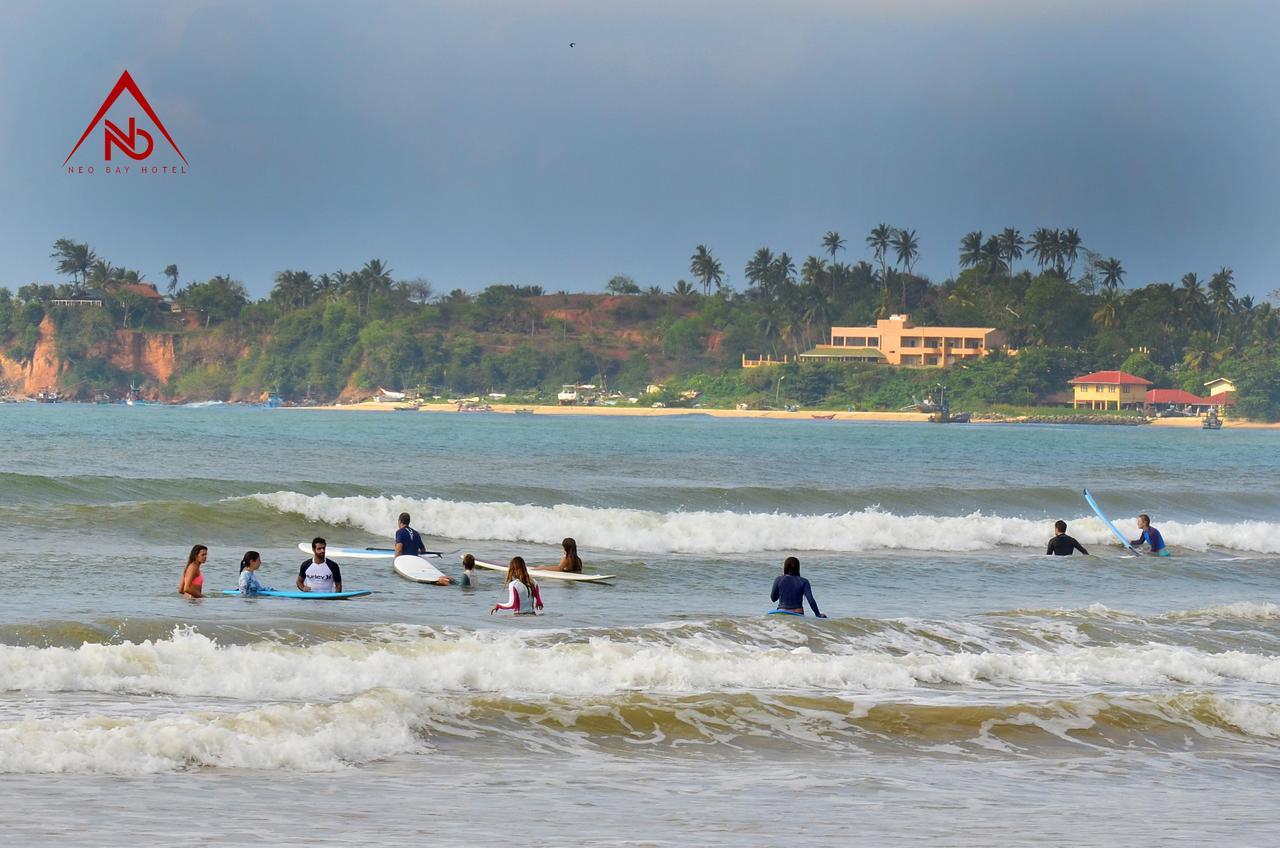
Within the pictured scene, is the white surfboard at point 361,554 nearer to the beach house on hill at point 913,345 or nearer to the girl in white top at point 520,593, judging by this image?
the girl in white top at point 520,593

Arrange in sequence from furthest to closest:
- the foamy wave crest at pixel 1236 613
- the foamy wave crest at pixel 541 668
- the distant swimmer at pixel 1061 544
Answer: the distant swimmer at pixel 1061 544 → the foamy wave crest at pixel 1236 613 → the foamy wave crest at pixel 541 668

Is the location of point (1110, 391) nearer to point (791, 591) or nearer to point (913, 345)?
point (913, 345)

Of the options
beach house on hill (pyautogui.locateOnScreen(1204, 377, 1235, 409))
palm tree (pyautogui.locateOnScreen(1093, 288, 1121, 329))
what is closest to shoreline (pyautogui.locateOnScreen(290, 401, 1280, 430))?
beach house on hill (pyautogui.locateOnScreen(1204, 377, 1235, 409))

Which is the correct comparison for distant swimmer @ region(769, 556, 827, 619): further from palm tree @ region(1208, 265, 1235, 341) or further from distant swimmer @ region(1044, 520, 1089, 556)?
palm tree @ region(1208, 265, 1235, 341)

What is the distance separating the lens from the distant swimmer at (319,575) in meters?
18.4

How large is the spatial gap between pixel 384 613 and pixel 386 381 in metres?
175

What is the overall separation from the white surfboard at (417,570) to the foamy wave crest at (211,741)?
29.5ft

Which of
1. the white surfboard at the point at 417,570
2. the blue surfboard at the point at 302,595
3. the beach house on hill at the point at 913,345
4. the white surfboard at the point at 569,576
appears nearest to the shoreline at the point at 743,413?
the beach house on hill at the point at 913,345

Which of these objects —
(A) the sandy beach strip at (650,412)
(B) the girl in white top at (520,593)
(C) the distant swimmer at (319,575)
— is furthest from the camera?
(A) the sandy beach strip at (650,412)

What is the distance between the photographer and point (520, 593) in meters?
17.4

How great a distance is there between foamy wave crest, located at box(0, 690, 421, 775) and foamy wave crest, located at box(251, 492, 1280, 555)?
1656cm

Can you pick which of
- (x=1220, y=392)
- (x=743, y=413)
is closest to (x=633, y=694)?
(x=1220, y=392)

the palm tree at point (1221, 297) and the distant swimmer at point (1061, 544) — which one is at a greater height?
the palm tree at point (1221, 297)

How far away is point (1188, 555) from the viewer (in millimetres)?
28938
